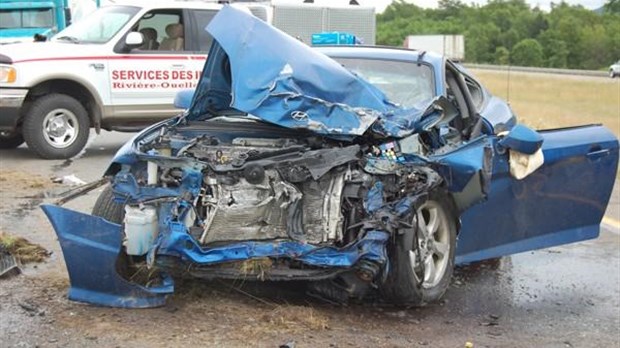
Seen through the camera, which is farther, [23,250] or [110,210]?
[23,250]

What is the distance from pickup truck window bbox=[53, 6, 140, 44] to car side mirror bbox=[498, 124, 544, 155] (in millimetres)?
6806

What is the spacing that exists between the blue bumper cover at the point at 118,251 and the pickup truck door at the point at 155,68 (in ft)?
21.2

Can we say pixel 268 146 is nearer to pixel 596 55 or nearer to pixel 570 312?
pixel 570 312

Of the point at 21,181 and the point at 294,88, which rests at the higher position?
the point at 294,88

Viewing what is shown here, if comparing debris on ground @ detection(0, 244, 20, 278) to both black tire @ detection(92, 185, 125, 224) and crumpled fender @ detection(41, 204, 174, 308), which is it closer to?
black tire @ detection(92, 185, 125, 224)

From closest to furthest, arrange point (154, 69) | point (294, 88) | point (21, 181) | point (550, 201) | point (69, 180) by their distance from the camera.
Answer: point (294, 88)
point (550, 201)
point (21, 181)
point (69, 180)
point (154, 69)

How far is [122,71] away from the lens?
34.4 ft

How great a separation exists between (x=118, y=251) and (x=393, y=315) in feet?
5.33

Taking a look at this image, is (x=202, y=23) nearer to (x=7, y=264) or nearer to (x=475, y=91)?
(x=475, y=91)

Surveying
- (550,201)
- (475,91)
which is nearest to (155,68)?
(475,91)

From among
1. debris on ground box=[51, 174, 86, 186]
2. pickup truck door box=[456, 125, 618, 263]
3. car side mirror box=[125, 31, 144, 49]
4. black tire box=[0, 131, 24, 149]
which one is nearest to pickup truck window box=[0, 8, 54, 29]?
black tire box=[0, 131, 24, 149]

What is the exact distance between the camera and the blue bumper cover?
13.9ft

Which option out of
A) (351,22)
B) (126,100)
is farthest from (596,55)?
(126,100)

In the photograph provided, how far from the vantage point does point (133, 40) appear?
1030cm
